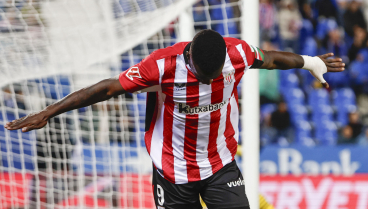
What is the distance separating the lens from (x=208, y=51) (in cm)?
181

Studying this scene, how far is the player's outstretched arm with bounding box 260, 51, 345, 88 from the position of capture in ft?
7.53

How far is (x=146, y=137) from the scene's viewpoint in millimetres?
2479

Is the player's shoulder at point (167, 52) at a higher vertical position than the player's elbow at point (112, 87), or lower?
higher

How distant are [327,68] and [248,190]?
3.59 ft

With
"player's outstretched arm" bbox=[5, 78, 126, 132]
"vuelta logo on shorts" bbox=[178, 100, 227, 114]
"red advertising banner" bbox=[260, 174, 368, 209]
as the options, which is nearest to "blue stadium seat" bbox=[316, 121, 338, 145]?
"red advertising banner" bbox=[260, 174, 368, 209]

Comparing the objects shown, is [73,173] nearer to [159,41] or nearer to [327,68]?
[159,41]

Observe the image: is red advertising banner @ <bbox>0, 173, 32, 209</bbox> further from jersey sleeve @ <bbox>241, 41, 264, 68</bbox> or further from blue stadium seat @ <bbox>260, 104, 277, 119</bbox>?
blue stadium seat @ <bbox>260, 104, 277, 119</bbox>

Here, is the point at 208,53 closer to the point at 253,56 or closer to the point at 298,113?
the point at 253,56

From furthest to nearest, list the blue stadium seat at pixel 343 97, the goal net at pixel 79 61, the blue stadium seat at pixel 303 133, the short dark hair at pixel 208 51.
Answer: the blue stadium seat at pixel 343 97 < the blue stadium seat at pixel 303 133 < the goal net at pixel 79 61 < the short dark hair at pixel 208 51

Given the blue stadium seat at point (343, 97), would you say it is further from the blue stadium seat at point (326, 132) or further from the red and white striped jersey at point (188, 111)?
the red and white striped jersey at point (188, 111)

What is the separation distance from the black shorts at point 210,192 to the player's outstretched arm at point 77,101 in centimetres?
74

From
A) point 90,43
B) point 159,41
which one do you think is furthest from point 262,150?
point 90,43

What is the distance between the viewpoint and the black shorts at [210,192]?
2.34 m

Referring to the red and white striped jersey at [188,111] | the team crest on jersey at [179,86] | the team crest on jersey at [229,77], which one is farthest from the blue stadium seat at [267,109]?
the team crest on jersey at [179,86]
